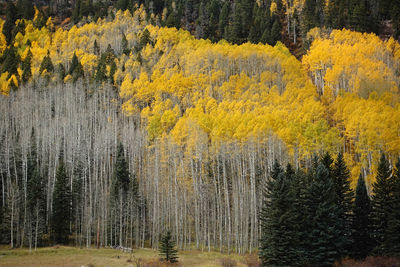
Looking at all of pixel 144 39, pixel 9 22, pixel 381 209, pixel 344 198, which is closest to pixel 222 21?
pixel 144 39

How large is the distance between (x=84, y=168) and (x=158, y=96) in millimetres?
23149

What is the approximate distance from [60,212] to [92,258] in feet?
47.9

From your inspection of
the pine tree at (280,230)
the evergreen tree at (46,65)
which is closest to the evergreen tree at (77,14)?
the evergreen tree at (46,65)

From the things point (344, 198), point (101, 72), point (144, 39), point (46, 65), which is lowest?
point (344, 198)

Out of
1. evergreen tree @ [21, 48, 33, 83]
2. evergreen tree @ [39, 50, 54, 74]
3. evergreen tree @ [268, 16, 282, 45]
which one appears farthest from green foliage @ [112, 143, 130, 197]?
evergreen tree @ [268, 16, 282, 45]

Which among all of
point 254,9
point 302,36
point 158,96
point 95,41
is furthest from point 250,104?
point 254,9

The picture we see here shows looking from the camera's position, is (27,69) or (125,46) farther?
(125,46)

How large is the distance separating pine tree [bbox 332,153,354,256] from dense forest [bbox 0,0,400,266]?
21 cm

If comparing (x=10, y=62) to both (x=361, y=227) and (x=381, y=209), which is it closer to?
(x=361, y=227)

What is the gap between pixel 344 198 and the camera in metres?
36.2

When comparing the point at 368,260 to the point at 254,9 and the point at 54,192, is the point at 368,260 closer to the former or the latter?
the point at 54,192

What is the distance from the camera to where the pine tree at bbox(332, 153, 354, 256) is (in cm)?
3353

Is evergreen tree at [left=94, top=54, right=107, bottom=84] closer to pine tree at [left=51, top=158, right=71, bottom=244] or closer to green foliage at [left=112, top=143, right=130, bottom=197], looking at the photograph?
green foliage at [left=112, top=143, right=130, bottom=197]

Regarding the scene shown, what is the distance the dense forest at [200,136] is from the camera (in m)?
36.8
